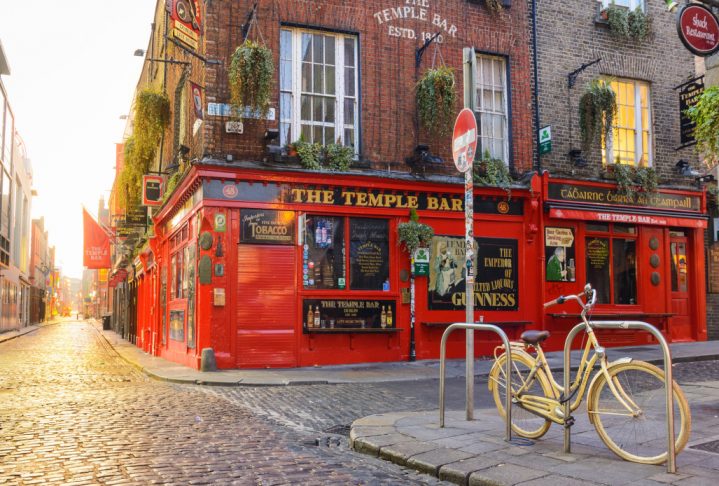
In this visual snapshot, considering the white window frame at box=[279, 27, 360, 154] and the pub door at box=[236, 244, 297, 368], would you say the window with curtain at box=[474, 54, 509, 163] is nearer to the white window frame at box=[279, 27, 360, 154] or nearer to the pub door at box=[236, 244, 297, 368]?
the white window frame at box=[279, 27, 360, 154]

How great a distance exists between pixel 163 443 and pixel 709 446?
486 centimetres

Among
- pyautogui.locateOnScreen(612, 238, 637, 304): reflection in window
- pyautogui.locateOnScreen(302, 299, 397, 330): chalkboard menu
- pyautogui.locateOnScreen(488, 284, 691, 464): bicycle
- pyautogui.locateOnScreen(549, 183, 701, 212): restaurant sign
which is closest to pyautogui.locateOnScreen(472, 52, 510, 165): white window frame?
pyautogui.locateOnScreen(549, 183, 701, 212): restaurant sign

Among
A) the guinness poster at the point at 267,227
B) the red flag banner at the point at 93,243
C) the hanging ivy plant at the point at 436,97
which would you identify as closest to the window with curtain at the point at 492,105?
the hanging ivy plant at the point at 436,97

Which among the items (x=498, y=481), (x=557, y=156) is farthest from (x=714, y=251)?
(x=498, y=481)

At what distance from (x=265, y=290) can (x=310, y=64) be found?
4.93m

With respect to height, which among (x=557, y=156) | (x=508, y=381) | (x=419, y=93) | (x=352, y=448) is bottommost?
(x=352, y=448)

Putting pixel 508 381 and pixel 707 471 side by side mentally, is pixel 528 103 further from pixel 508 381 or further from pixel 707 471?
pixel 707 471

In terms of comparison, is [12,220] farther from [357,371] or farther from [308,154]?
[357,371]

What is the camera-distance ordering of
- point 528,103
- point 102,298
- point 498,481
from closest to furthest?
point 498,481 < point 528,103 < point 102,298

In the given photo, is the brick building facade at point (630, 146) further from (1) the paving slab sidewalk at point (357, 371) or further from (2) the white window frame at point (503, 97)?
(1) the paving slab sidewalk at point (357, 371)

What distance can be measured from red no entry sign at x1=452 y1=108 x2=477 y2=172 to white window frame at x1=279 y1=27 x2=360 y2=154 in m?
6.89

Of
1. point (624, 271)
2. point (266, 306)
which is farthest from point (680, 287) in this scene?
point (266, 306)

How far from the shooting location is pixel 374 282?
14.3 m

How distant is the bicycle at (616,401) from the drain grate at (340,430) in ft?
6.70
